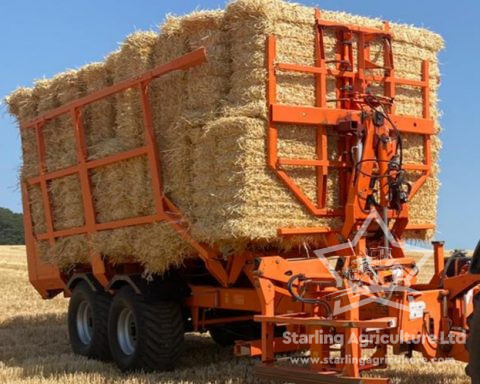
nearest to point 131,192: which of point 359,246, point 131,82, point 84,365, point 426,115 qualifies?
point 131,82

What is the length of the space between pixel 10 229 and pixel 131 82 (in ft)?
236

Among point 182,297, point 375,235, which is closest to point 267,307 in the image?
A: point 375,235

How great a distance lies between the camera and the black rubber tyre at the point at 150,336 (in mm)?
8336

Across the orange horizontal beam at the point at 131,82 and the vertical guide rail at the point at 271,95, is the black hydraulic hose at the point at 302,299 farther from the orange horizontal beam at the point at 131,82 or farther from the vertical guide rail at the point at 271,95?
the orange horizontal beam at the point at 131,82

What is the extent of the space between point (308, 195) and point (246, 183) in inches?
28.6

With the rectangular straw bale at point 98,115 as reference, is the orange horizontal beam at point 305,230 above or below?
below

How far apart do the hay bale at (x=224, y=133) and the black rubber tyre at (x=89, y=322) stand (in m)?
0.71

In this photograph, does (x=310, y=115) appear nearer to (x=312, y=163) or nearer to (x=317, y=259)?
(x=312, y=163)

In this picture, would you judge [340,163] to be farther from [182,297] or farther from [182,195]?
[182,297]

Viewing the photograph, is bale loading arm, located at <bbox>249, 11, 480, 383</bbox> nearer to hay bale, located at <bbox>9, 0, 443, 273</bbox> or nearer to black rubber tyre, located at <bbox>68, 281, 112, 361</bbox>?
hay bale, located at <bbox>9, 0, 443, 273</bbox>

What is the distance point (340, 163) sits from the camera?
300 inches

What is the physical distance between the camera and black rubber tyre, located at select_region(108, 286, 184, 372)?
27.3ft

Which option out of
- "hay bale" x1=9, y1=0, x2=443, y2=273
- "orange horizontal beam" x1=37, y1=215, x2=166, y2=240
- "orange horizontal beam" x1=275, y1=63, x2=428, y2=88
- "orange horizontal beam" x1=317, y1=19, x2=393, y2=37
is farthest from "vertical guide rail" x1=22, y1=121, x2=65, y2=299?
"orange horizontal beam" x1=317, y1=19, x2=393, y2=37

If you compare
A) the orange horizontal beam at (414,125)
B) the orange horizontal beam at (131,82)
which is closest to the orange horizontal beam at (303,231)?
the orange horizontal beam at (414,125)
